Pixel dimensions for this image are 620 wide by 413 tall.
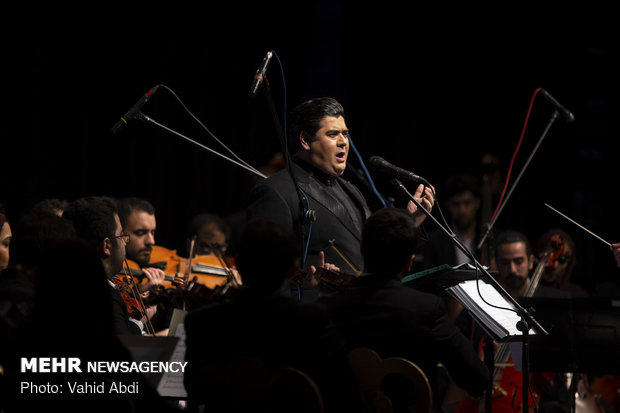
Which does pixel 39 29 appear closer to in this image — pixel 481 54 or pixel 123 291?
pixel 123 291

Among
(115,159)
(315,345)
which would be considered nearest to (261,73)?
(315,345)

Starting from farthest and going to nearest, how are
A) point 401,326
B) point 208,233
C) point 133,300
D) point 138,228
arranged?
point 208,233
point 138,228
point 133,300
point 401,326

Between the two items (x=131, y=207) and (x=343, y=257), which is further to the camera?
(x=131, y=207)

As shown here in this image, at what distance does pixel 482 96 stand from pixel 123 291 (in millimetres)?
3897

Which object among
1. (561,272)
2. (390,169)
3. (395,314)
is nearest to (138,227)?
(390,169)

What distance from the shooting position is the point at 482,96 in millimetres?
6121

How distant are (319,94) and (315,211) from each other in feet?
8.93

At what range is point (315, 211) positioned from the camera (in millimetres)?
3162

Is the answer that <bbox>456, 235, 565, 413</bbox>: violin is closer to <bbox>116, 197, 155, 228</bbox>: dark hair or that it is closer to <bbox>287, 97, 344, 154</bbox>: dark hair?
<bbox>287, 97, 344, 154</bbox>: dark hair

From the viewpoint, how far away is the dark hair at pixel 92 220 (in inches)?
113

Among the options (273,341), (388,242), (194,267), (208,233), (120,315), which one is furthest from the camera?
(208,233)

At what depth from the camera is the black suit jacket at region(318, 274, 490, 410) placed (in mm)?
2285

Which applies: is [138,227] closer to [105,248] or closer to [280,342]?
[105,248]

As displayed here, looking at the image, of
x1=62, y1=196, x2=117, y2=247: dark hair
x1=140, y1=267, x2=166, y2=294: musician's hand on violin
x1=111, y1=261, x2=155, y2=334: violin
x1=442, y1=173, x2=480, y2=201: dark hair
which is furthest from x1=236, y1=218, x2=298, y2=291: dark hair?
x1=442, y1=173, x2=480, y2=201: dark hair
